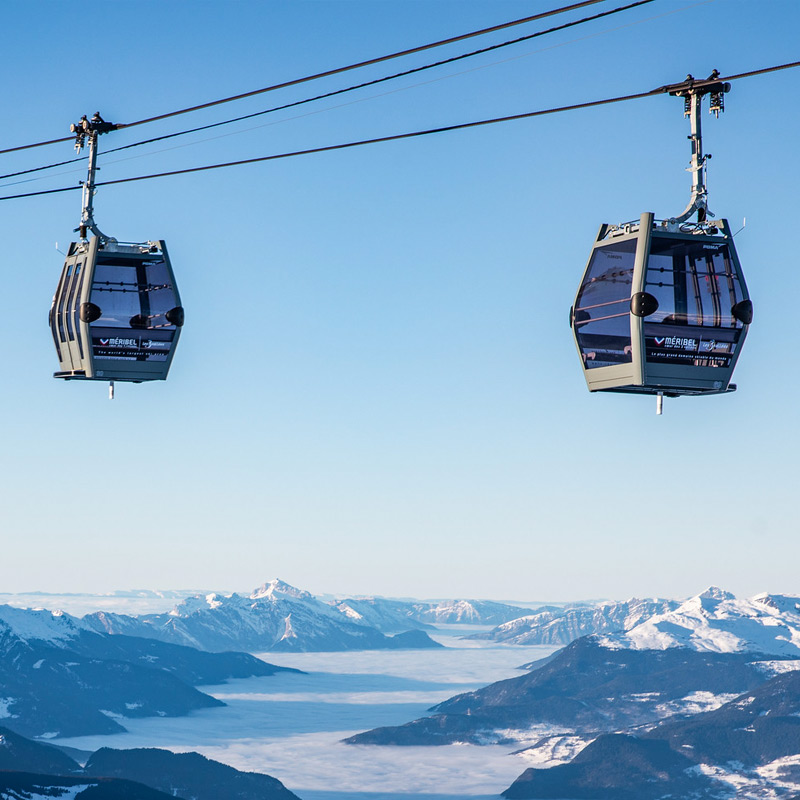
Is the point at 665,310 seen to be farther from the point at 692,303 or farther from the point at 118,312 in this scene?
the point at 118,312

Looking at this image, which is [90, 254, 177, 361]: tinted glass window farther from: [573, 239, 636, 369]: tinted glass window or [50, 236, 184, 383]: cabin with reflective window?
[573, 239, 636, 369]: tinted glass window

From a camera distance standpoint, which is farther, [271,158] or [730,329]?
[271,158]

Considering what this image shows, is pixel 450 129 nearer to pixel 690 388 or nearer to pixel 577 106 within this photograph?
pixel 577 106

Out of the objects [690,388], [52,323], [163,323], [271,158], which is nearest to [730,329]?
[690,388]

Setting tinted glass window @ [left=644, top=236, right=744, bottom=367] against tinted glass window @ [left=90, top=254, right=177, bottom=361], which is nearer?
tinted glass window @ [left=644, top=236, right=744, bottom=367]

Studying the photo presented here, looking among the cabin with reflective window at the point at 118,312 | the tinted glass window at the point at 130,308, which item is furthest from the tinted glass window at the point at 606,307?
the tinted glass window at the point at 130,308

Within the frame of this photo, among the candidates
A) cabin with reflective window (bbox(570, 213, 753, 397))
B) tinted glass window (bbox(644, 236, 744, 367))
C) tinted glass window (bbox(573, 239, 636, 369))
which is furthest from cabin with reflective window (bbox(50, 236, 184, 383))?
tinted glass window (bbox(644, 236, 744, 367))

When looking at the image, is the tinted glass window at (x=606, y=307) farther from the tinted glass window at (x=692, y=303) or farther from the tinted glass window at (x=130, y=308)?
the tinted glass window at (x=130, y=308)

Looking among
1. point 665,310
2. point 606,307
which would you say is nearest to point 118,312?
point 606,307
